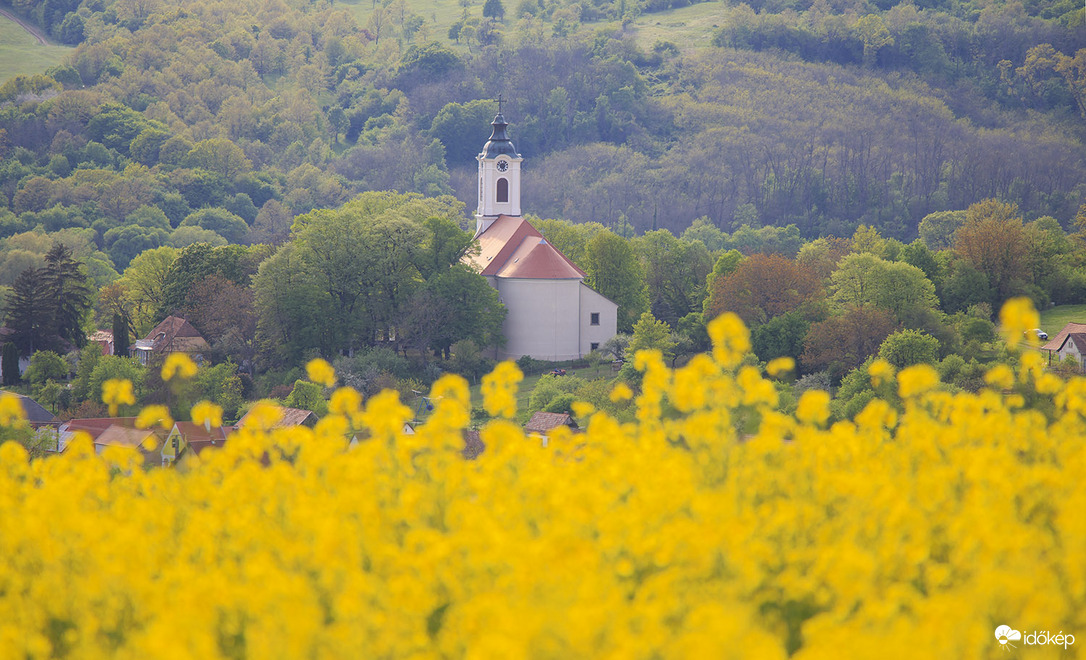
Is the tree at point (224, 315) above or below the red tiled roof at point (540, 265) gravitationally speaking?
below

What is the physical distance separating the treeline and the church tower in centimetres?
4098

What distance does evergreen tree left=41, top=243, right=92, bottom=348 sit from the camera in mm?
60750

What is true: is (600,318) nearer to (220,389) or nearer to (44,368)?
(220,389)

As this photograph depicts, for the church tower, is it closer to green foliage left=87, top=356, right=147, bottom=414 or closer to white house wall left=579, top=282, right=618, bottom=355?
white house wall left=579, top=282, right=618, bottom=355

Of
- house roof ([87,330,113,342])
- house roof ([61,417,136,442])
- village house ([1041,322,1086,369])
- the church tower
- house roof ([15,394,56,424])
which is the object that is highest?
the church tower

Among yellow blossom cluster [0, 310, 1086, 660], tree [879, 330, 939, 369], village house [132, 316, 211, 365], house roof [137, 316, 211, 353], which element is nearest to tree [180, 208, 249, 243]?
village house [132, 316, 211, 365]

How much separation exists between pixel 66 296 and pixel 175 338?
258 inches

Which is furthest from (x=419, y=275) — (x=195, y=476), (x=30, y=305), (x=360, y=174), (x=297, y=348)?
(x=360, y=174)

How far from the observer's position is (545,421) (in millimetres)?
46031

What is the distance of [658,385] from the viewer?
1213 cm

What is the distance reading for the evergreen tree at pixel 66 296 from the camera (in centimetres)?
6075

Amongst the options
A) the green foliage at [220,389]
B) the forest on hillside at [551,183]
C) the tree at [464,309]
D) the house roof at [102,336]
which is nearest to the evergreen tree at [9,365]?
the forest on hillside at [551,183]

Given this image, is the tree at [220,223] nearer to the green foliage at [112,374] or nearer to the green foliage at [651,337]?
the green foliage at [112,374]

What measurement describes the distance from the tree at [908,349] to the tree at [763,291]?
1018cm
